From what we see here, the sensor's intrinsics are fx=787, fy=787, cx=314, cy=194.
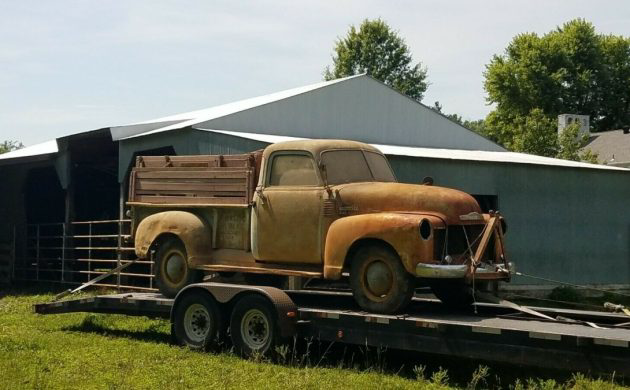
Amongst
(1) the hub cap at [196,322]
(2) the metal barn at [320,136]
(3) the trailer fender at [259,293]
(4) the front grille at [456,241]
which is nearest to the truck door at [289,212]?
(3) the trailer fender at [259,293]

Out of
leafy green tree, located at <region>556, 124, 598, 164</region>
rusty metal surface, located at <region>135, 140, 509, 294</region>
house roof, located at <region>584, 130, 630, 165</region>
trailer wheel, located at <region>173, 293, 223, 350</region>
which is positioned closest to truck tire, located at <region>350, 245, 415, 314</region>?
rusty metal surface, located at <region>135, 140, 509, 294</region>

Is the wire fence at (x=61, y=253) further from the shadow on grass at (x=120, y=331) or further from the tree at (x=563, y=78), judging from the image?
the tree at (x=563, y=78)

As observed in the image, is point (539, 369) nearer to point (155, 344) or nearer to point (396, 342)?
point (396, 342)

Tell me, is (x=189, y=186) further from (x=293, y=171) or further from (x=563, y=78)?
(x=563, y=78)

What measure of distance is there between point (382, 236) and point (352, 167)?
64.0 inches

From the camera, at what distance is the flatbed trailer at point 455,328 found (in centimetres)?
712

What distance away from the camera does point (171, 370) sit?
880 cm

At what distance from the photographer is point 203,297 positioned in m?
10.2

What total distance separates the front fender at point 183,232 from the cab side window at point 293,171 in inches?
52.7

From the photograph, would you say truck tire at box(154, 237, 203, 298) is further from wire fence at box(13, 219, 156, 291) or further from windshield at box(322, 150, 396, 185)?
wire fence at box(13, 219, 156, 291)

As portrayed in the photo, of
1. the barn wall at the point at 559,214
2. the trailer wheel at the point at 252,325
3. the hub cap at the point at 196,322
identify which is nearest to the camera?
the trailer wheel at the point at 252,325

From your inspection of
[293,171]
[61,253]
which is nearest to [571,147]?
[61,253]

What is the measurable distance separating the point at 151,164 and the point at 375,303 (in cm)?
461

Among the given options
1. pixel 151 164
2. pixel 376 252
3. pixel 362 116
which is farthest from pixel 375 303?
pixel 362 116
